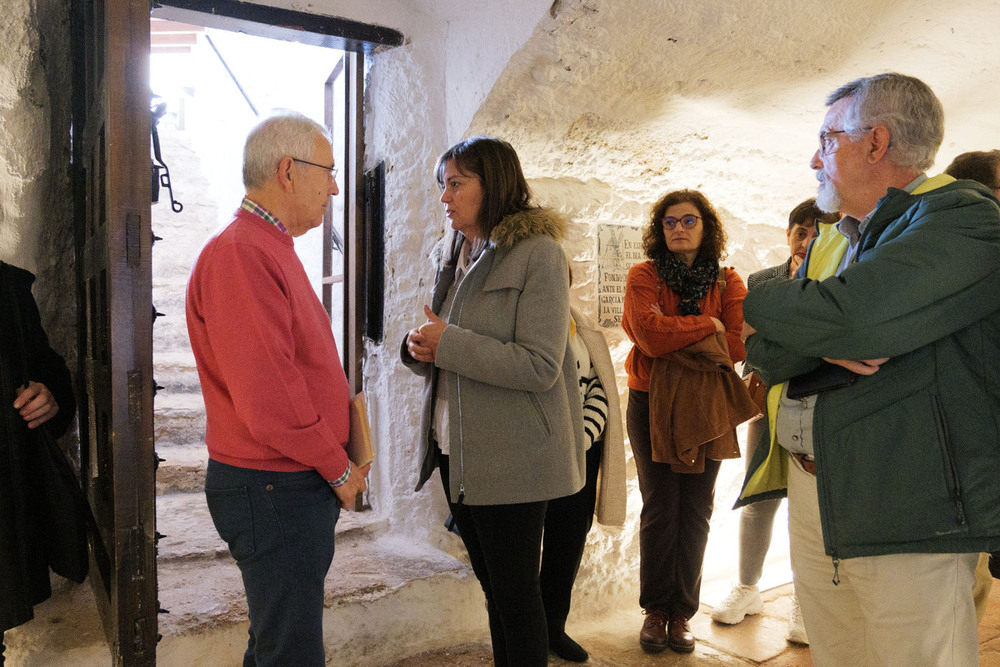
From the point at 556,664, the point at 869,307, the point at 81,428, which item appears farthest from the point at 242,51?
the point at 869,307

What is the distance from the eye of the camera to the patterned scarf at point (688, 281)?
2549 mm

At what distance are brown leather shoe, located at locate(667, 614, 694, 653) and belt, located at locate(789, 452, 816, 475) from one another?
1.31m

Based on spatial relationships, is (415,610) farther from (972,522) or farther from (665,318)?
(972,522)

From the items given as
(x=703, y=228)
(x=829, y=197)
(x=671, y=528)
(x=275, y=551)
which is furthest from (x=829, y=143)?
(x=671, y=528)

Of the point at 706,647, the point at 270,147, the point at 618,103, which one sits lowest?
the point at 706,647

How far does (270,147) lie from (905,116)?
4.12 ft

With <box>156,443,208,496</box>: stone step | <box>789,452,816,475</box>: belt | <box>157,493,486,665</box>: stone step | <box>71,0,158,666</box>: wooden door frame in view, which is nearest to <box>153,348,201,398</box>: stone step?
<box>156,443,208,496</box>: stone step

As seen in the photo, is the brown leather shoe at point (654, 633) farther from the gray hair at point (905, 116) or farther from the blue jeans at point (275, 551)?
the gray hair at point (905, 116)

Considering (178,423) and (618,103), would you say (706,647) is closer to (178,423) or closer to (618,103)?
(618,103)

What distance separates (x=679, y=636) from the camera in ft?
8.46

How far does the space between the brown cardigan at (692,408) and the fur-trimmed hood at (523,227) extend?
33.4 inches

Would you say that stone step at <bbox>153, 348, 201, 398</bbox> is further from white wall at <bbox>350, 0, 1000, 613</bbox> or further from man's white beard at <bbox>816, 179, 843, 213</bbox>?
man's white beard at <bbox>816, 179, 843, 213</bbox>

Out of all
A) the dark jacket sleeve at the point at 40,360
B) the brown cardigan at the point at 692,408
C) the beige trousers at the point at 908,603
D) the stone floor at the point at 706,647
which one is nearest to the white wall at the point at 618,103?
the stone floor at the point at 706,647

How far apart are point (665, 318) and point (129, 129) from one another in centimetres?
166
